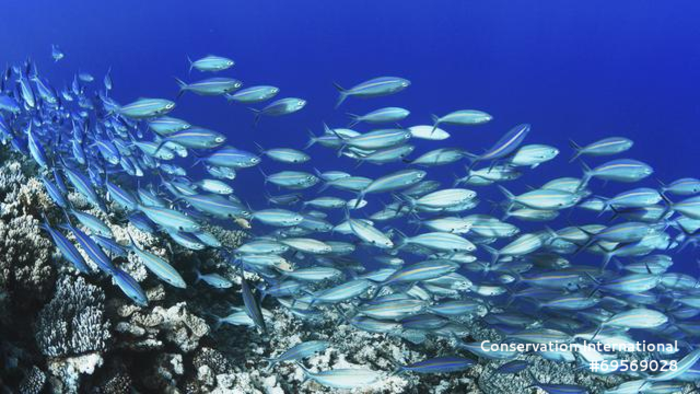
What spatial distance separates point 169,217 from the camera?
4.39 metres

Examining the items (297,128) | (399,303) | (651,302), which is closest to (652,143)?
(297,128)

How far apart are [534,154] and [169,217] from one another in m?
4.85

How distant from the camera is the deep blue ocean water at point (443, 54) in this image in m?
59.5

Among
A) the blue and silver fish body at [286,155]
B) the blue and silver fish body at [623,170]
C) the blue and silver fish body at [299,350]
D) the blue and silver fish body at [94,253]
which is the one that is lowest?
the blue and silver fish body at [299,350]

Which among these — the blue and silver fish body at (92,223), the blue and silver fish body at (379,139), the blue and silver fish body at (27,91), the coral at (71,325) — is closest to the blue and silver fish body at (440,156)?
the blue and silver fish body at (379,139)

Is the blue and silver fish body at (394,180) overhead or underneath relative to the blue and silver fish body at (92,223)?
overhead

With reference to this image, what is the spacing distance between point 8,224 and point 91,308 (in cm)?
140

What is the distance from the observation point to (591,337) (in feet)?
17.4

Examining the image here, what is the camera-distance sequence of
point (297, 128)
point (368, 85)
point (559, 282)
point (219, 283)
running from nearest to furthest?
1. point (219, 283)
2. point (559, 282)
3. point (368, 85)
4. point (297, 128)

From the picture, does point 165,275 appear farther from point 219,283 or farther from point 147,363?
point 219,283

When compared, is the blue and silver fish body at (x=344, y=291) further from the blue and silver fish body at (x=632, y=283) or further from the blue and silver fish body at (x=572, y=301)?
the blue and silver fish body at (x=632, y=283)

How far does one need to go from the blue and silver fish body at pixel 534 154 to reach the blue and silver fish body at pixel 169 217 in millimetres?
4484

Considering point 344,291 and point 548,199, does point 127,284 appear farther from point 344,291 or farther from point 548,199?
point 548,199

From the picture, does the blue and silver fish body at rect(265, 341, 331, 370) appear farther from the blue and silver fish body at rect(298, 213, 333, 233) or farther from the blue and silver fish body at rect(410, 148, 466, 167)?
the blue and silver fish body at rect(410, 148, 466, 167)
